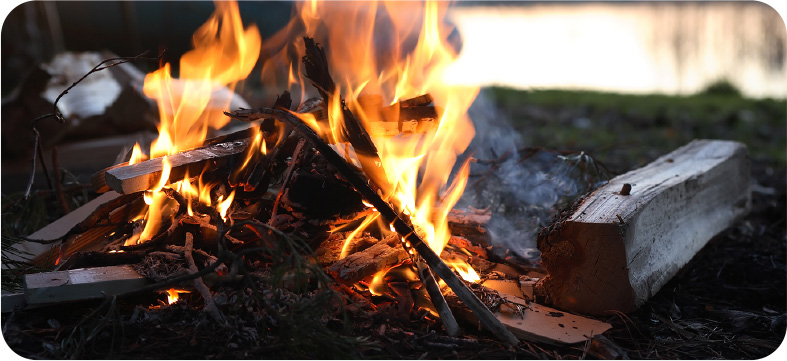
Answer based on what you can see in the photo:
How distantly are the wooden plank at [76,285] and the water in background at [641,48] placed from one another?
24.1ft

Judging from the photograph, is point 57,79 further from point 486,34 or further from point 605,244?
point 486,34

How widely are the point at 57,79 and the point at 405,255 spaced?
425 centimetres

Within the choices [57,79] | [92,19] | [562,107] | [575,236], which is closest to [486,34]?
[562,107]

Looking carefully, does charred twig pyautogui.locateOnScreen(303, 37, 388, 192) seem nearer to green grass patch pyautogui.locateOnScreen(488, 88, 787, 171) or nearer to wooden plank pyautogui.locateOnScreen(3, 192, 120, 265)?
wooden plank pyautogui.locateOnScreen(3, 192, 120, 265)

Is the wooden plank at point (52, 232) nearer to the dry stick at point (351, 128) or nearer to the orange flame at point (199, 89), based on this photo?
the orange flame at point (199, 89)

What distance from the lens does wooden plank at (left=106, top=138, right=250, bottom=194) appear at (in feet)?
8.32

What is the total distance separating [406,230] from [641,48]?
379 inches

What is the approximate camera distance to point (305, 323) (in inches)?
83.0

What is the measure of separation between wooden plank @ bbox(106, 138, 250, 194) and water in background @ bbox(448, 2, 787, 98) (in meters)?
6.71

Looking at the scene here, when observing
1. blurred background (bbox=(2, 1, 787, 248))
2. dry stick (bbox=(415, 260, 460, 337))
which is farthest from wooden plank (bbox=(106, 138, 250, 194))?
blurred background (bbox=(2, 1, 787, 248))

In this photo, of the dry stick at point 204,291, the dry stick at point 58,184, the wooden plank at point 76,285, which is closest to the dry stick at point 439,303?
the dry stick at point 204,291

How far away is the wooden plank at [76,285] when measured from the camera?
93.0 inches

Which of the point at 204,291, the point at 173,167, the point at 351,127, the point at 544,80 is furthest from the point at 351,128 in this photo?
the point at 544,80

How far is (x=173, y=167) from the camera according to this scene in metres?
2.66
